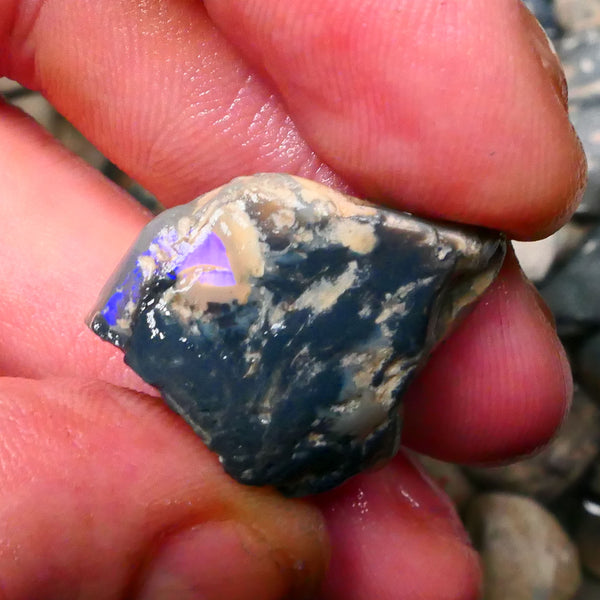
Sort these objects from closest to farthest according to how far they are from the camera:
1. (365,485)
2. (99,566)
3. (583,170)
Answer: (99,566), (583,170), (365,485)

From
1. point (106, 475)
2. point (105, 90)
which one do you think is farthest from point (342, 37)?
point (106, 475)

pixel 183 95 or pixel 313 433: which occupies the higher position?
pixel 183 95

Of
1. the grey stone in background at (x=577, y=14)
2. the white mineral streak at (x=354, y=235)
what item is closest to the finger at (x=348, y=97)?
the white mineral streak at (x=354, y=235)

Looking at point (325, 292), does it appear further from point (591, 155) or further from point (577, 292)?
point (591, 155)

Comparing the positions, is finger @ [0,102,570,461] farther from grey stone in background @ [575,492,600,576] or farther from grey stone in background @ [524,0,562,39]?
grey stone in background @ [524,0,562,39]

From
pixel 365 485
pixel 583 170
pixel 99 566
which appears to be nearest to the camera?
pixel 99 566

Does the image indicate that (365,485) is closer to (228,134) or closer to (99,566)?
(99,566)

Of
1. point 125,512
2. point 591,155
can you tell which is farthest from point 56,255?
point 591,155
